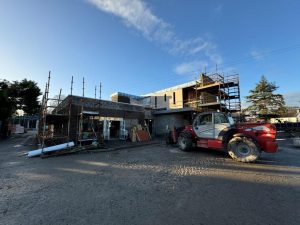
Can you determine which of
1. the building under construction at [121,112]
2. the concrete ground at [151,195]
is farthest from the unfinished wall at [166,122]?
the concrete ground at [151,195]

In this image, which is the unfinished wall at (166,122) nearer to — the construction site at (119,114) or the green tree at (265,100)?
the construction site at (119,114)

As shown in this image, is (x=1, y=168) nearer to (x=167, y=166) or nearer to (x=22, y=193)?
(x=22, y=193)

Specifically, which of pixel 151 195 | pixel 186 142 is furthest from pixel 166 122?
pixel 151 195

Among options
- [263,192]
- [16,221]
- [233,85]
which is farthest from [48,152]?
[233,85]

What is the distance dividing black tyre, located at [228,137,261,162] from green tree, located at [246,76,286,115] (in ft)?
101

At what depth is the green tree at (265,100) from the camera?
34497mm

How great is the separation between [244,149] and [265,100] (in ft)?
112

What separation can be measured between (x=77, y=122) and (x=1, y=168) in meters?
7.05

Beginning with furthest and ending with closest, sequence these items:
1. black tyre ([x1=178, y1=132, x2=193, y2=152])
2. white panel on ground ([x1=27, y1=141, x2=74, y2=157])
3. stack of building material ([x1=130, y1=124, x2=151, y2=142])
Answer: stack of building material ([x1=130, y1=124, x2=151, y2=142]) < black tyre ([x1=178, y1=132, x2=193, y2=152]) < white panel on ground ([x1=27, y1=141, x2=74, y2=157])

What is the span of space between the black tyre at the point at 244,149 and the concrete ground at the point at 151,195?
1.03 metres

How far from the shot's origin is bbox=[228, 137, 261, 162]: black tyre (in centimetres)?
806

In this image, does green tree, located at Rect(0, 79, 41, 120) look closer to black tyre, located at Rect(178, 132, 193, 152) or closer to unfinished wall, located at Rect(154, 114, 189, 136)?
unfinished wall, located at Rect(154, 114, 189, 136)

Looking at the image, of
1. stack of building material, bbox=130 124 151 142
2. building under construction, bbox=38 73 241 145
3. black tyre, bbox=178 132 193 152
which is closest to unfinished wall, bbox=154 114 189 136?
building under construction, bbox=38 73 241 145

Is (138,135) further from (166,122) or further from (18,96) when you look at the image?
(18,96)
